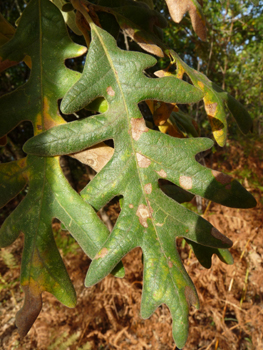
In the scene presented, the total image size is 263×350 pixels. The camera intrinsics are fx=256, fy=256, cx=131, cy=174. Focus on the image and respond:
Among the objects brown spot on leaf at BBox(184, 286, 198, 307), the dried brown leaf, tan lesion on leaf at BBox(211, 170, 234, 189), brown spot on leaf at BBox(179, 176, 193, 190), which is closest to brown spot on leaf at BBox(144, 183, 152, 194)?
brown spot on leaf at BBox(179, 176, 193, 190)

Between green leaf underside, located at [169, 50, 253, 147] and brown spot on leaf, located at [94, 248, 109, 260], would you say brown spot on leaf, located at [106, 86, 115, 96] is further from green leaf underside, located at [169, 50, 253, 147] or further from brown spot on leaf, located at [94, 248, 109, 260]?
brown spot on leaf, located at [94, 248, 109, 260]

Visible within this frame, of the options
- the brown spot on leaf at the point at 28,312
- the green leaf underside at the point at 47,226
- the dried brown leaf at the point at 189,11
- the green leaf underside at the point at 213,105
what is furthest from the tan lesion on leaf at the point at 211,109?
the brown spot on leaf at the point at 28,312

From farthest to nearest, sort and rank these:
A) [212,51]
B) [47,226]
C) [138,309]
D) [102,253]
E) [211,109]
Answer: [212,51], [138,309], [211,109], [47,226], [102,253]

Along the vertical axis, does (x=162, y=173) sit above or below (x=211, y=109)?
below

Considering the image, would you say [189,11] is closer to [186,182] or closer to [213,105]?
[213,105]

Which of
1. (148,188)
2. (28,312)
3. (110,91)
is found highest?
(110,91)

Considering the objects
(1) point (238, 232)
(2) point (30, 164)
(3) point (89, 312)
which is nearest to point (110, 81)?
(2) point (30, 164)

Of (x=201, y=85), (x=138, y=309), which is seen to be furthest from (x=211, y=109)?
(x=138, y=309)

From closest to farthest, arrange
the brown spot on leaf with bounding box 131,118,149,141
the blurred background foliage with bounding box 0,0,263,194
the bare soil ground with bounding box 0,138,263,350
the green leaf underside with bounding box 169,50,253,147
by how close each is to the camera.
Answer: the brown spot on leaf with bounding box 131,118,149,141, the green leaf underside with bounding box 169,50,253,147, the bare soil ground with bounding box 0,138,263,350, the blurred background foliage with bounding box 0,0,263,194
